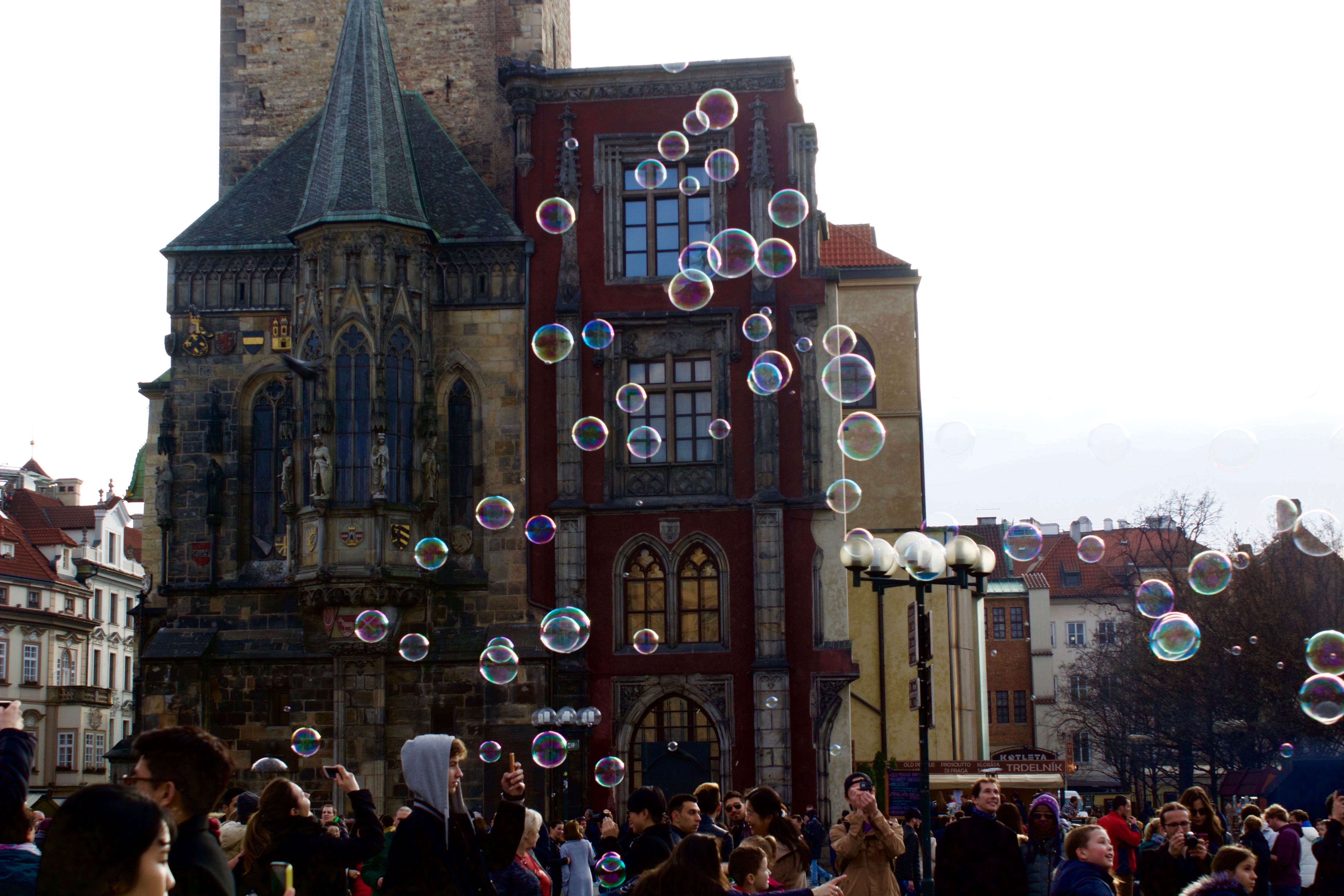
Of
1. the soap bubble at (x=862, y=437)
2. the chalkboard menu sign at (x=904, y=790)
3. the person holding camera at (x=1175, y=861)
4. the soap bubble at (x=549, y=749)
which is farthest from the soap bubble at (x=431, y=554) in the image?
the person holding camera at (x=1175, y=861)

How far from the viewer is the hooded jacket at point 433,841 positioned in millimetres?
6320

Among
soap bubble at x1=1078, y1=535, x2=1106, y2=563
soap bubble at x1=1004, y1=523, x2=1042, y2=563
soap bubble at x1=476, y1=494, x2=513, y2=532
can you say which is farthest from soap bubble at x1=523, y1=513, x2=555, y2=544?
soap bubble at x1=1078, y1=535, x2=1106, y2=563

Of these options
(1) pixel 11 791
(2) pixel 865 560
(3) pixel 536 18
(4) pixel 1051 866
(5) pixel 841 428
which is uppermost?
(3) pixel 536 18

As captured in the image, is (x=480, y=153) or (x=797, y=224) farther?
(x=480, y=153)

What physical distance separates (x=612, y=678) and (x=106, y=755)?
8.72 m

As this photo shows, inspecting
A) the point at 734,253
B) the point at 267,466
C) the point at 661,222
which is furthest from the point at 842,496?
the point at 267,466

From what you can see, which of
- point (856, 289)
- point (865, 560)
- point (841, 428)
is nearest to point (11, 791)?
point (865, 560)

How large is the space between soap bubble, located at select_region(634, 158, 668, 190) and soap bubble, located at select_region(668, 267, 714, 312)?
1810mm

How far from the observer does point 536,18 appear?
3120cm

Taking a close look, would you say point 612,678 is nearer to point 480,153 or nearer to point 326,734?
point 326,734

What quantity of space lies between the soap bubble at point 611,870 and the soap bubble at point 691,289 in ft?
43.1

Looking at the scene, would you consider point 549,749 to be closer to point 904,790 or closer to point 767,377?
point 904,790

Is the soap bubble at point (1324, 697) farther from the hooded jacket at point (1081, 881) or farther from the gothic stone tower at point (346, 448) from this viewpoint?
the gothic stone tower at point (346, 448)

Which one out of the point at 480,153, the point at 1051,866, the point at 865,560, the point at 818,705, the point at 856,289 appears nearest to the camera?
the point at 1051,866
